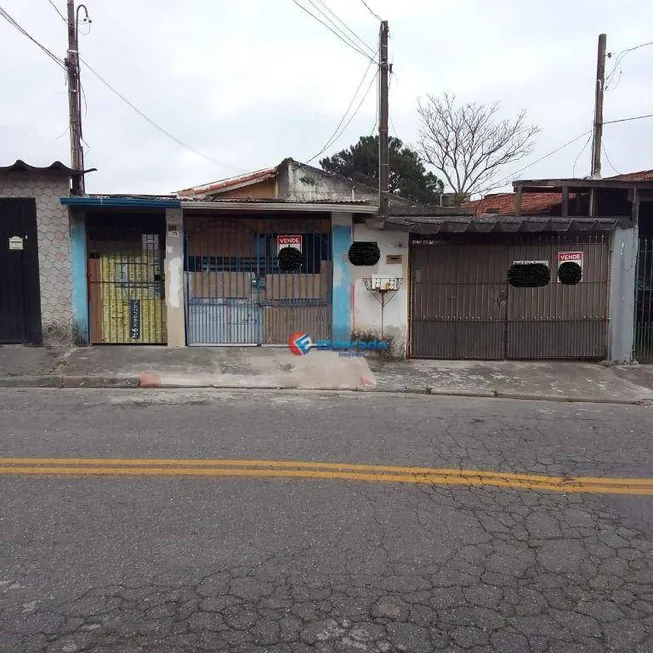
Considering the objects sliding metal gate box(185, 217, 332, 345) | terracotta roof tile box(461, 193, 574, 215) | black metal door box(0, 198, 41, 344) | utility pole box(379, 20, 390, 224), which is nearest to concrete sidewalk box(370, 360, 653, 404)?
sliding metal gate box(185, 217, 332, 345)

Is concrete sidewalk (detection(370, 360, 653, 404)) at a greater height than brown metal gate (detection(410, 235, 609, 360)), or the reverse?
brown metal gate (detection(410, 235, 609, 360))

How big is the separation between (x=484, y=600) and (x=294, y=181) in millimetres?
17708

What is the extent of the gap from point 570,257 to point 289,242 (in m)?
5.07

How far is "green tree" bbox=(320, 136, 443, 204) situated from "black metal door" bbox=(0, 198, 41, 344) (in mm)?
24405

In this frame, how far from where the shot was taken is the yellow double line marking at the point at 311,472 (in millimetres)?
4586

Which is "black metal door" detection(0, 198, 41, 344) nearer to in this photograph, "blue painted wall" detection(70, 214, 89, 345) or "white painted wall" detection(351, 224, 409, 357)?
"blue painted wall" detection(70, 214, 89, 345)

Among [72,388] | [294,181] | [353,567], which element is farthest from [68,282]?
[294,181]

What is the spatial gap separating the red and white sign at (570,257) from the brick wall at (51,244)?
28.6 feet

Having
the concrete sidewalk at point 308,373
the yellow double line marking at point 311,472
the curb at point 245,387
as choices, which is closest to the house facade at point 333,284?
the concrete sidewalk at point 308,373

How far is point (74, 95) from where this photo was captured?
1304 centimetres

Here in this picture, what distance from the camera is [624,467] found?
5.07 metres

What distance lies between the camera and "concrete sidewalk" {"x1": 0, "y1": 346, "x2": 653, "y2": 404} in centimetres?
864

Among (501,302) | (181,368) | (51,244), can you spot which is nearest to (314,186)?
(501,302)

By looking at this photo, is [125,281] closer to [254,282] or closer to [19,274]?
[19,274]
